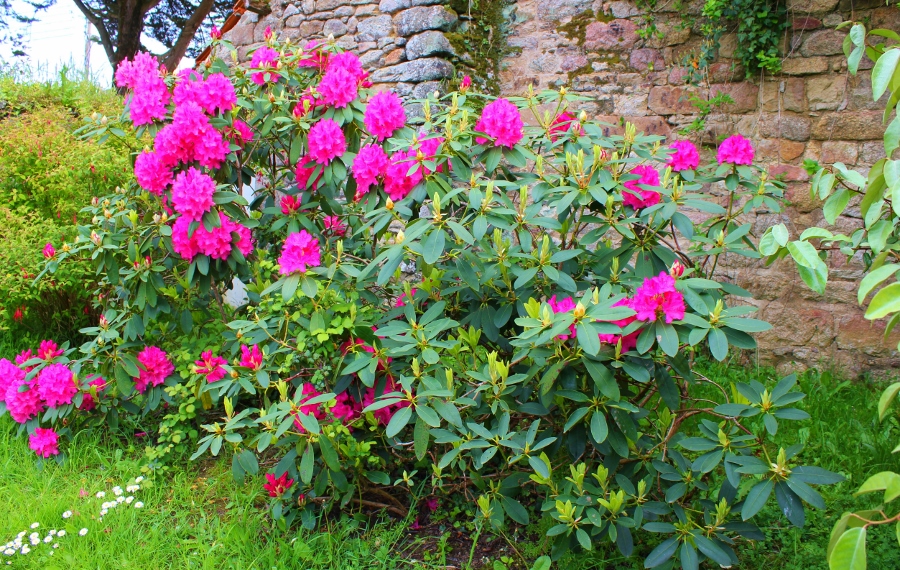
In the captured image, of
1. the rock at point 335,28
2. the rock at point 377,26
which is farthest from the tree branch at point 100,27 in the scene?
the rock at point 377,26

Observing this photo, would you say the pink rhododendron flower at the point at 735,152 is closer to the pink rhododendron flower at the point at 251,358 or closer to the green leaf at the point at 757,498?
the green leaf at the point at 757,498

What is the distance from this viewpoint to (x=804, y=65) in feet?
12.9

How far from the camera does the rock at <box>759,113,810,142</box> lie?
3.98 meters

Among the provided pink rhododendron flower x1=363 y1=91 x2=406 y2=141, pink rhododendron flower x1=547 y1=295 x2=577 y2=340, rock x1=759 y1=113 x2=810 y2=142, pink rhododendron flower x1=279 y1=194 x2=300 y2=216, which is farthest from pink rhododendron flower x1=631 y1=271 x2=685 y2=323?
rock x1=759 y1=113 x2=810 y2=142

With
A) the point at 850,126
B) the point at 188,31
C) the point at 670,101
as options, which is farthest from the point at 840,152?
the point at 188,31

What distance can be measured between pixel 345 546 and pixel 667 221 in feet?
5.67

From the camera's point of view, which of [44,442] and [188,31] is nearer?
[44,442]

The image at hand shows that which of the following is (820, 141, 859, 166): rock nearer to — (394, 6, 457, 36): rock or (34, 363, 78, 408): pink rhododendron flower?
(394, 6, 457, 36): rock

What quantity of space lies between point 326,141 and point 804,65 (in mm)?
2937

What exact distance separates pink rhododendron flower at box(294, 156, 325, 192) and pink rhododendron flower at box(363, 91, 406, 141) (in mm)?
317

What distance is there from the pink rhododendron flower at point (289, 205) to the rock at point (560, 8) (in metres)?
2.62

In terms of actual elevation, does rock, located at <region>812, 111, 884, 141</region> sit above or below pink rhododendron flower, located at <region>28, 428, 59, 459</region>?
above

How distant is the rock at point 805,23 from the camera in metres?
3.87

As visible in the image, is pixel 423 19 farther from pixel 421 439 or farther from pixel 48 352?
pixel 421 439
